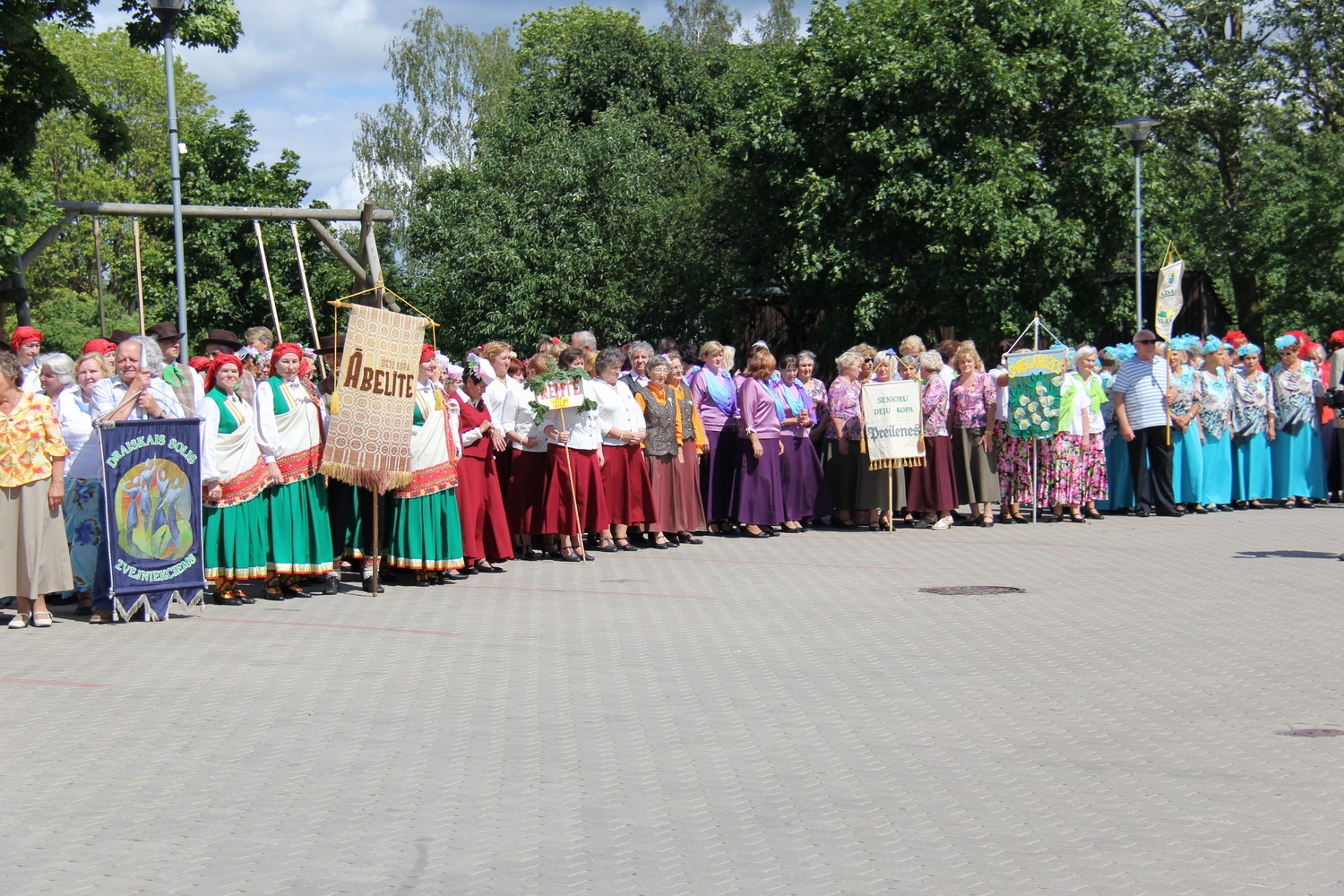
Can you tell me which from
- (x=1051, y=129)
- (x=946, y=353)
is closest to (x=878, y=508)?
(x=946, y=353)

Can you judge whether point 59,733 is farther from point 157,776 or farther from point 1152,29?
point 1152,29

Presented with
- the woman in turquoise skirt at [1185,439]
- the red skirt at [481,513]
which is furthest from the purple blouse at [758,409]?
the woman in turquoise skirt at [1185,439]

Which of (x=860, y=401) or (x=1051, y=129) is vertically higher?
(x=1051, y=129)

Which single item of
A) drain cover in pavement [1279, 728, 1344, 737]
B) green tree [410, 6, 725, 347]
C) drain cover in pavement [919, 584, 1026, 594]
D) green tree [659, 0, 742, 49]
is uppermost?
green tree [659, 0, 742, 49]

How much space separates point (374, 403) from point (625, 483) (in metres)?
3.93

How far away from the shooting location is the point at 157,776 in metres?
6.55

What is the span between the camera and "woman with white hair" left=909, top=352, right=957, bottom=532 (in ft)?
57.6

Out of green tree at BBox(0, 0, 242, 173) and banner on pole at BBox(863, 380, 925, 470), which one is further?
green tree at BBox(0, 0, 242, 173)

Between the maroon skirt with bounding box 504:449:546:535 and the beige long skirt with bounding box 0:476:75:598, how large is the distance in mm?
5039

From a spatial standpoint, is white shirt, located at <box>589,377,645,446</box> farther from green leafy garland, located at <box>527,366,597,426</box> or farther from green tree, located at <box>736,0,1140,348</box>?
green tree, located at <box>736,0,1140,348</box>

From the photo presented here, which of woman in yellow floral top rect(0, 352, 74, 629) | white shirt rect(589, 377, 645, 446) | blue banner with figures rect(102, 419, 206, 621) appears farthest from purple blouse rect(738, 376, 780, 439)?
woman in yellow floral top rect(0, 352, 74, 629)

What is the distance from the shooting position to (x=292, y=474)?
1236 centimetres

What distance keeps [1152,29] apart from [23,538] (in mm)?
29726

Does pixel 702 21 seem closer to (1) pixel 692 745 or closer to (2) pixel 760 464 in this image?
(2) pixel 760 464
